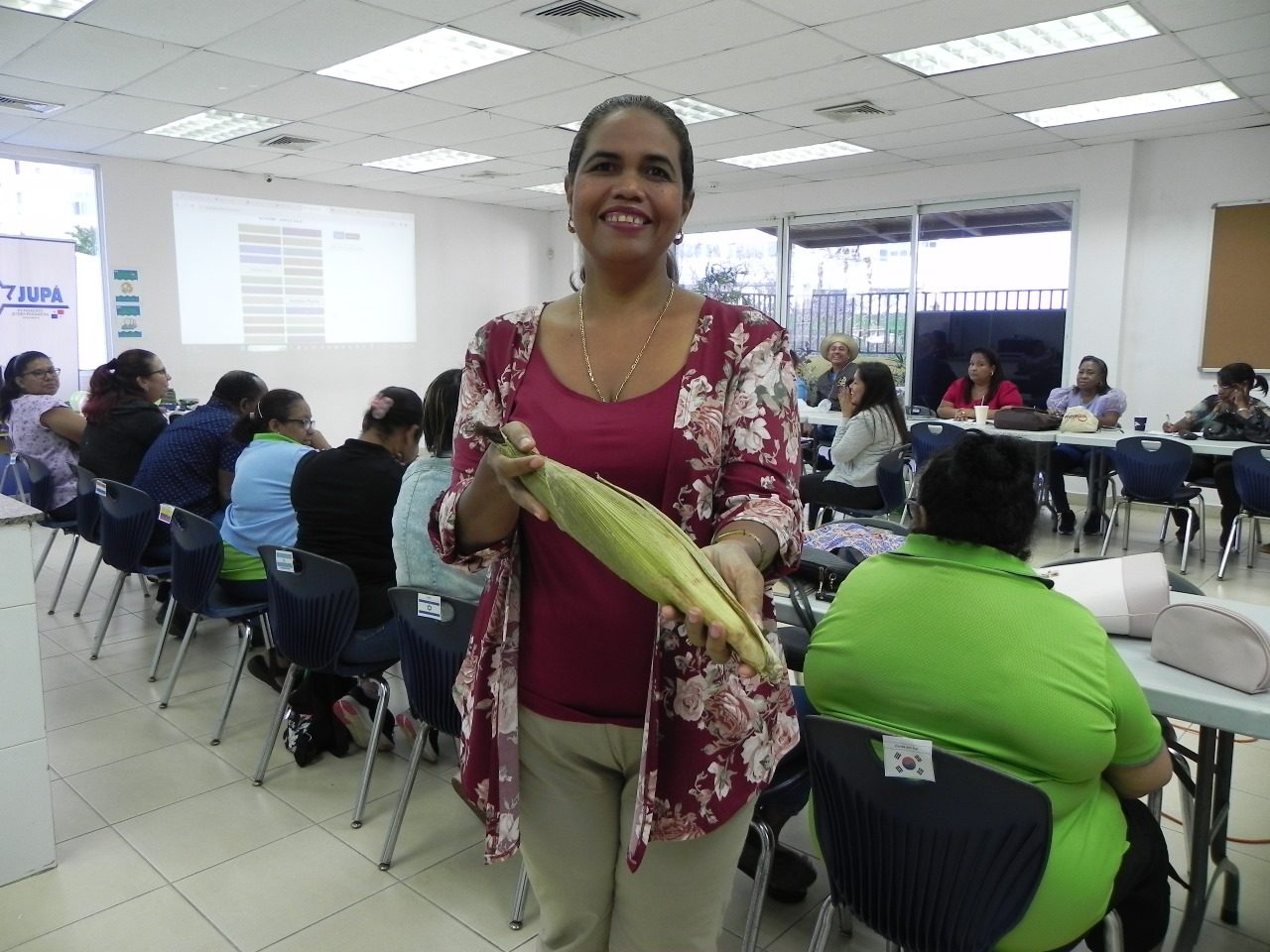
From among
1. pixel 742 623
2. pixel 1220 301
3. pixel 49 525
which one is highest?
pixel 1220 301

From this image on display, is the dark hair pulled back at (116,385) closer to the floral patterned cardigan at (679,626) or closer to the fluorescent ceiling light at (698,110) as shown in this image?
the fluorescent ceiling light at (698,110)

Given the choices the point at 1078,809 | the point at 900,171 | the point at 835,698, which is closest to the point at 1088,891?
the point at 1078,809

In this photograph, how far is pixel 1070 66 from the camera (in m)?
5.27

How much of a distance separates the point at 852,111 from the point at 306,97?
3.77 meters

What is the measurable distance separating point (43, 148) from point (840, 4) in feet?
22.6

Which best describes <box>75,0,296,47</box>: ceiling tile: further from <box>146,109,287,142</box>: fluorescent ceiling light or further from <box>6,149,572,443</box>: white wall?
<box>6,149,572,443</box>: white wall

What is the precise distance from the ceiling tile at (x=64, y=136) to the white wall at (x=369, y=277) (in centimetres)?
25

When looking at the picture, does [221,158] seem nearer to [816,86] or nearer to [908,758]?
[816,86]

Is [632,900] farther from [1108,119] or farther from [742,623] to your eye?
[1108,119]

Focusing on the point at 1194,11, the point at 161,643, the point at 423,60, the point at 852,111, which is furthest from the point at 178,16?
the point at 1194,11

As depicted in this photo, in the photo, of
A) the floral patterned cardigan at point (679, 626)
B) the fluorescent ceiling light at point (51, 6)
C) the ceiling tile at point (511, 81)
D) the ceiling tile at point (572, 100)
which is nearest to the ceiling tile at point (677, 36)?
the ceiling tile at point (511, 81)

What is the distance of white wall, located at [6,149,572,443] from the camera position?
8.17 metres

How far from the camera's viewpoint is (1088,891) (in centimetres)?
140

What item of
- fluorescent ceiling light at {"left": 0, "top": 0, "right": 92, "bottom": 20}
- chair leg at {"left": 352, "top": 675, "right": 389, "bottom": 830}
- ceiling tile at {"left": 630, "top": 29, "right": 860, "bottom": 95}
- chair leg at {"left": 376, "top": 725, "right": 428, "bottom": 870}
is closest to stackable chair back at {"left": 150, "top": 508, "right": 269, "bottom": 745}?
chair leg at {"left": 352, "top": 675, "right": 389, "bottom": 830}
